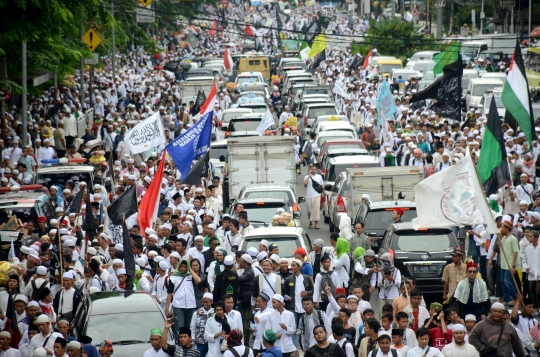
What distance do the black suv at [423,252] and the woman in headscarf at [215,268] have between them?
2726 millimetres

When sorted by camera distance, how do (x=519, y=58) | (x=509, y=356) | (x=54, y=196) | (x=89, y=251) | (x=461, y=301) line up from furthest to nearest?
(x=54, y=196)
(x=519, y=58)
(x=89, y=251)
(x=461, y=301)
(x=509, y=356)

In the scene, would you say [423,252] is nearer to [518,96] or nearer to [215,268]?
[518,96]

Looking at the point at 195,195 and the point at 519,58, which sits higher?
the point at 519,58

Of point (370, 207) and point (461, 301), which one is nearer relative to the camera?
point (461, 301)

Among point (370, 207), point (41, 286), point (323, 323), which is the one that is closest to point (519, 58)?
point (370, 207)

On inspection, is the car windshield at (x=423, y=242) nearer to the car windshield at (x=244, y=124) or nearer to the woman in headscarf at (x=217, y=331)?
the woman in headscarf at (x=217, y=331)

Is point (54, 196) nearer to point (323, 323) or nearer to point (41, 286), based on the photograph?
point (41, 286)

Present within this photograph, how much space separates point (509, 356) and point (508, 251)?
492cm

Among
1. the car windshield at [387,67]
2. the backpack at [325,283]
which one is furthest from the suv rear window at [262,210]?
the car windshield at [387,67]

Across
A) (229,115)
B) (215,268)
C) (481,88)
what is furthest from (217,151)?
(481,88)

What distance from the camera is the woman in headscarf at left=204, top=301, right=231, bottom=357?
12938mm

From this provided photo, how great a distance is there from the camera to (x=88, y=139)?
31.4 m

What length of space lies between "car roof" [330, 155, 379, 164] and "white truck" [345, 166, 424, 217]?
307cm

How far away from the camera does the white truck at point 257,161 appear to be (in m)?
25.6
